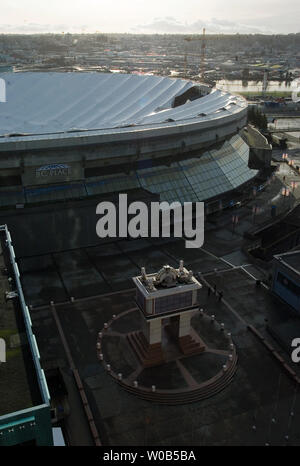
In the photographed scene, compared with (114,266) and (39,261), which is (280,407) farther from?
Result: (39,261)

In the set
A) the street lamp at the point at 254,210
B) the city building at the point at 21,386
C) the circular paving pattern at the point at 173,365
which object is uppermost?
the city building at the point at 21,386

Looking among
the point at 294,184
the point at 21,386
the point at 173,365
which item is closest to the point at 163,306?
the point at 173,365

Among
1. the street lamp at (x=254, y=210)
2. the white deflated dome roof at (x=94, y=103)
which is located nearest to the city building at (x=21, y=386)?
the street lamp at (x=254, y=210)

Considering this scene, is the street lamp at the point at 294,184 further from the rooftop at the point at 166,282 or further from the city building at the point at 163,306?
the rooftop at the point at 166,282

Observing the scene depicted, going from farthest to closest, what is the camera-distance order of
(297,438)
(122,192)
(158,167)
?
(158,167)
(122,192)
(297,438)

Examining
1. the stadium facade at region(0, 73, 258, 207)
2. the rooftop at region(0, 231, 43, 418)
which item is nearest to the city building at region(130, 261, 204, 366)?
the rooftop at region(0, 231, 43, 418)
